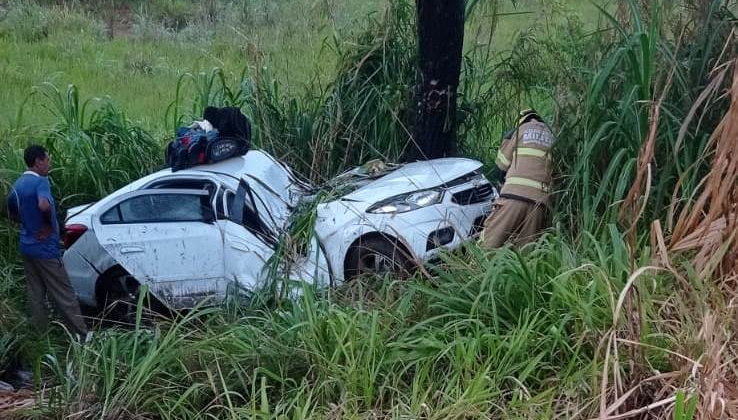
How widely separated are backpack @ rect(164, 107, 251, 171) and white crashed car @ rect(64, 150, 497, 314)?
0.35 ft

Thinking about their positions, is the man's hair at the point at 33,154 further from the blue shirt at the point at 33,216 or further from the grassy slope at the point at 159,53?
the grassy slope at the point at 159,53

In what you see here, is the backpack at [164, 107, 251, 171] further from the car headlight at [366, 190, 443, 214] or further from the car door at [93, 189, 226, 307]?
the car headlight at [366, 190, 443, 214]

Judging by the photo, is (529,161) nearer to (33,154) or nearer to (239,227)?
(239,227)

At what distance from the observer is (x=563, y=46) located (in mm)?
7488

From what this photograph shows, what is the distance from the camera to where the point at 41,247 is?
6.73 metres

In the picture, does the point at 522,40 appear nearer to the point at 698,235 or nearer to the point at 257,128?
the point at 257,128

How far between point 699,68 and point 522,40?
9.92 feet

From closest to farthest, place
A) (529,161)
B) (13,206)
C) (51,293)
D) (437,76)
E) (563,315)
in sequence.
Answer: (563,315) < (529,161) < (51,293) < (13,206) < (437,76)

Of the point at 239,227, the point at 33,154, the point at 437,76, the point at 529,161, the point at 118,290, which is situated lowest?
the point at 118,290

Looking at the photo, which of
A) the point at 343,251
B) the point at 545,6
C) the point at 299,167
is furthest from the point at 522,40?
the point at 343,251

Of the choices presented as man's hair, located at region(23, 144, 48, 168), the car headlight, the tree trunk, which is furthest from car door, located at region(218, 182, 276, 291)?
the tree trunk

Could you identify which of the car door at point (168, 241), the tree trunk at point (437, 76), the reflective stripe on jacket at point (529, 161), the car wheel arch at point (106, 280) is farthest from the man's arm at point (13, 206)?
the reflective stripe on jacket at point (529, 161)

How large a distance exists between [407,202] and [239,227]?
1243mm

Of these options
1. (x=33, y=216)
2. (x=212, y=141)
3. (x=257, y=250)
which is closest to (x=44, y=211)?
(x=33, y=216)
